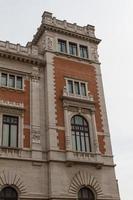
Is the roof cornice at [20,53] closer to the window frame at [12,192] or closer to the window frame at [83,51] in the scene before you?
the window frame at [83,51]

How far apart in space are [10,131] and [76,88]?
28.5ft

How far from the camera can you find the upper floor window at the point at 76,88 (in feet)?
104

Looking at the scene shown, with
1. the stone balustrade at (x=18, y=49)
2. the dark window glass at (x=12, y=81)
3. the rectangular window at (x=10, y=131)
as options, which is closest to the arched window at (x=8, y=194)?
the rectangular window at (x=10, y=131)

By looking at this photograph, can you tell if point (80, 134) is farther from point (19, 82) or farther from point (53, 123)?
point (19, 82)

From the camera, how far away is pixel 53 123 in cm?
2891

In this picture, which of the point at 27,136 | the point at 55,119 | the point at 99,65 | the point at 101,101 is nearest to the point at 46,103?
the point at 55,119

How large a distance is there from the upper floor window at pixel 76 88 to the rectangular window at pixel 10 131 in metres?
6.78

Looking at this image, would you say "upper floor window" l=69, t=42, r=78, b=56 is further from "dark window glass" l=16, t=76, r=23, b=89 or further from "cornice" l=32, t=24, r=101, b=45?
"dark window glass" l=16, t=76, r=23, b=89

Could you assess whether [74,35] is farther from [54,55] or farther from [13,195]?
[13,195]

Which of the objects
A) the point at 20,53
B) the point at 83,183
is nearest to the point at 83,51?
the point at 20,53

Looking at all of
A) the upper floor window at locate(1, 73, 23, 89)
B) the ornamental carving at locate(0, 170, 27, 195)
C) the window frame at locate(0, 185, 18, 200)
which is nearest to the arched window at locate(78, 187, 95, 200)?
the ornamental carving at locate(0, 170, 27, 195)

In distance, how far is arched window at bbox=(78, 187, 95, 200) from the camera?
2745cm

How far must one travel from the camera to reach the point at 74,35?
35250 millimetres

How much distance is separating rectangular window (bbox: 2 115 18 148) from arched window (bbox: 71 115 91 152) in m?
5.54
